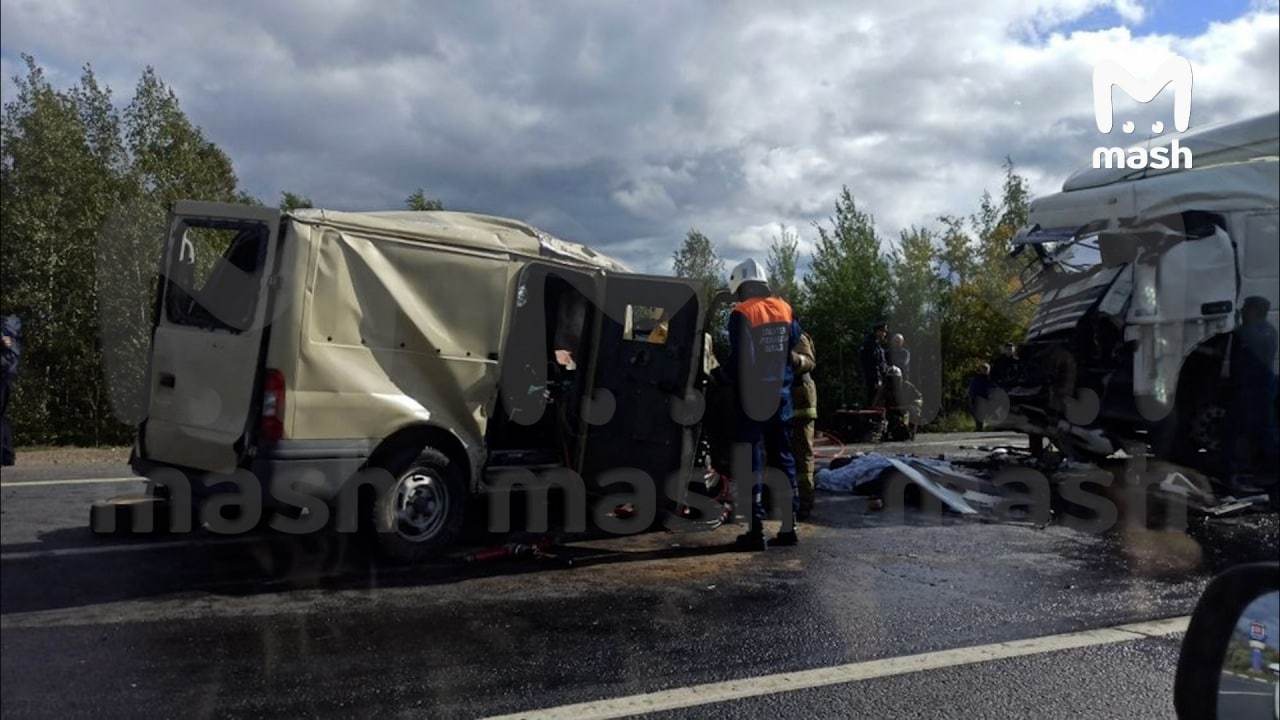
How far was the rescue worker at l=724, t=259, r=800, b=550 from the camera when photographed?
672 centimetres

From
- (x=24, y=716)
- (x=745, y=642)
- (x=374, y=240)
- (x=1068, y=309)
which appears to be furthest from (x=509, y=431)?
(x=1068, y=309)

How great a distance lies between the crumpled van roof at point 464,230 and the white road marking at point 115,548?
7.48ft

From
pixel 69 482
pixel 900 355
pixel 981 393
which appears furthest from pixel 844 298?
pixel 69 482

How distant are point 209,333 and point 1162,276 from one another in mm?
4987

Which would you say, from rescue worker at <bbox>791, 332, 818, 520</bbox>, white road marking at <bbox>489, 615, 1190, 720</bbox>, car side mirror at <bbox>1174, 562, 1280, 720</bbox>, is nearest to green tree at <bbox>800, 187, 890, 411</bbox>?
rescue worker at <bbox>791, 332, 818, 520</bbox>

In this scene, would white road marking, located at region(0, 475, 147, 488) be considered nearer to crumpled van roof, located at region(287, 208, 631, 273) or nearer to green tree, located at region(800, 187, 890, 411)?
crumpled van roof, located at region(287, 208, 631, 273)

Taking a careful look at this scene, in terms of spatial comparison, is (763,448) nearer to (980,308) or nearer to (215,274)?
(215,274)

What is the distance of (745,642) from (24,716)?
2.93 metres

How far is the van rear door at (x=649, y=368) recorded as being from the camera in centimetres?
668

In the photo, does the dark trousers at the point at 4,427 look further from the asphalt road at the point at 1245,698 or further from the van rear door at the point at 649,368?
the asphalt road at the point at 1245,698

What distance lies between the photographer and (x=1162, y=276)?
10.9 feet

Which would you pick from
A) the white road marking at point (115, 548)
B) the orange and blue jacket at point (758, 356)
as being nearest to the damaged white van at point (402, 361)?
the orange and blue jacket at point (758, 356)

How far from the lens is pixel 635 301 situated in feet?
22.2

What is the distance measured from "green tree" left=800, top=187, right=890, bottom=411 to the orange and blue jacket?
456 centimetres
